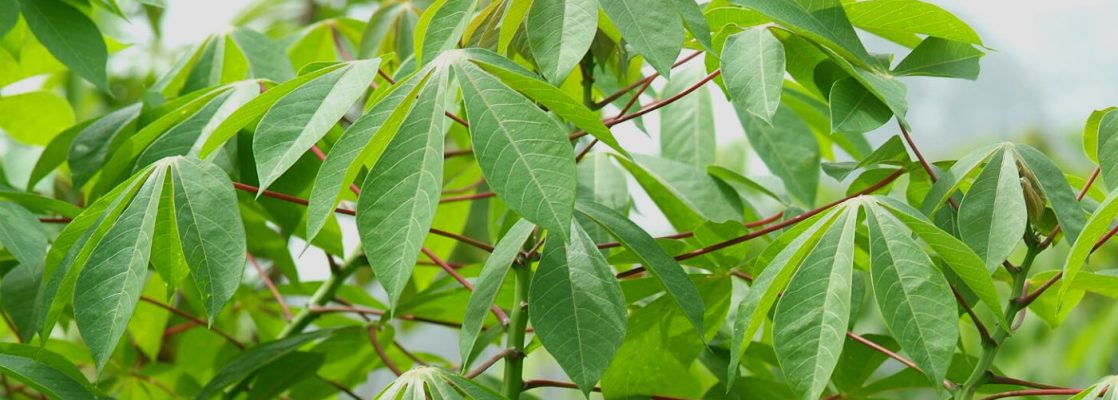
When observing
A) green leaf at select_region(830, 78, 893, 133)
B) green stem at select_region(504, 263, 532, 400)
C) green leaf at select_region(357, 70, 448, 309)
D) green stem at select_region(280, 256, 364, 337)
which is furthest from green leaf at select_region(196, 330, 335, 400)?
green leaf at select_region(830, 78, 893, 133)

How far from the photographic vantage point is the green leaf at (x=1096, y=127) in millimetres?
624

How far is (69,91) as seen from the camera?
1.62m

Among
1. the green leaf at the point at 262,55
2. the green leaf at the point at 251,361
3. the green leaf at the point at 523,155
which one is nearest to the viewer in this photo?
the green leaf at the point at 523,155

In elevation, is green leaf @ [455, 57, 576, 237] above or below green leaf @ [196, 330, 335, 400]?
above

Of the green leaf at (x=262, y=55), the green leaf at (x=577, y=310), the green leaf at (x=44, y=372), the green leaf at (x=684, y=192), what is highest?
the green leaf at (x=262, y=55)

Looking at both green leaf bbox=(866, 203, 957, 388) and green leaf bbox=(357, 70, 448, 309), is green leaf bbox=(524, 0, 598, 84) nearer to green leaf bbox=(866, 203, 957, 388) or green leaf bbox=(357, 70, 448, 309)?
green leaf bbox=(357, 70, 448, 309)

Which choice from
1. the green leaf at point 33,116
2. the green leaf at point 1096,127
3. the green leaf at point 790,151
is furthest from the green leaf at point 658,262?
the green leaf at point 33,116

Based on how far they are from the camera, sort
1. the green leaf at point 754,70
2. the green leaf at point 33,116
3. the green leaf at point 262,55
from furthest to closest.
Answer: the green leaf at point 33,116 → the green leaf at point 262,55 → the green leaf at point 754,70

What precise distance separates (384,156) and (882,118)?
303 millimetres

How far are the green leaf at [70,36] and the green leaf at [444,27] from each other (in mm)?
384

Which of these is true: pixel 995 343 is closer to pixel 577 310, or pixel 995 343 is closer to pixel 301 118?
pixel 577 310

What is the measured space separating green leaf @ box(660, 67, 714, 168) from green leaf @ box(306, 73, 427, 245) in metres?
0.51

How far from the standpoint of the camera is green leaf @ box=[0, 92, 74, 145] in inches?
42.3

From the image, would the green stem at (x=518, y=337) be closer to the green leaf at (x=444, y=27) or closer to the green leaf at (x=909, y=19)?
the green leaf at (x=444, y=27)
